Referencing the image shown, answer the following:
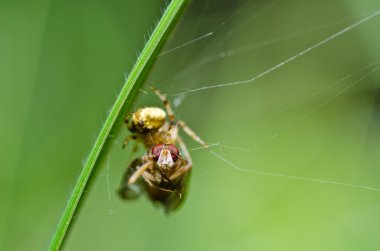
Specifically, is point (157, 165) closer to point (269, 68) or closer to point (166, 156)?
point (166, 156)

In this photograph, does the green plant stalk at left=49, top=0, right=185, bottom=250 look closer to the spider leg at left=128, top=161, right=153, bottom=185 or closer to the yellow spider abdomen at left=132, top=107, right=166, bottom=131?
the spider leg at left=128, top=161, right=153, bottom=185

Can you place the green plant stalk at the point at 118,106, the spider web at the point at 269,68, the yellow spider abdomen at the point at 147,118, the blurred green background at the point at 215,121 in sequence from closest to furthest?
the green plant stalk at the point at 118,106 → the yellow spider abdomen at the point at 147,118 → the blurred green background at the point at 215,121 → the spider web at the point at 269,68

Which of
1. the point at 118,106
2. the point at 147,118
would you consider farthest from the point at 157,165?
the point at 118,106

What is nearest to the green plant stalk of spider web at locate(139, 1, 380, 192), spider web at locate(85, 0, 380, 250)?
spider web at locate(85, 0, 380, 250)

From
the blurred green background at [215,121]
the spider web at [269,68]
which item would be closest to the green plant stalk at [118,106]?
the blurred green background at [215,121]

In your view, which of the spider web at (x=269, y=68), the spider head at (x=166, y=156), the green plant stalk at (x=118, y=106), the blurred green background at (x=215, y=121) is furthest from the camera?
the spider web at (x=269, y=68)

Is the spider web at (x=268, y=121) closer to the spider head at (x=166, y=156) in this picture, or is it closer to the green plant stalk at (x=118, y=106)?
the spider head at (x=166, y=156)

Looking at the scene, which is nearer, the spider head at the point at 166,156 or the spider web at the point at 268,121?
the spider head at the point at 166,156
